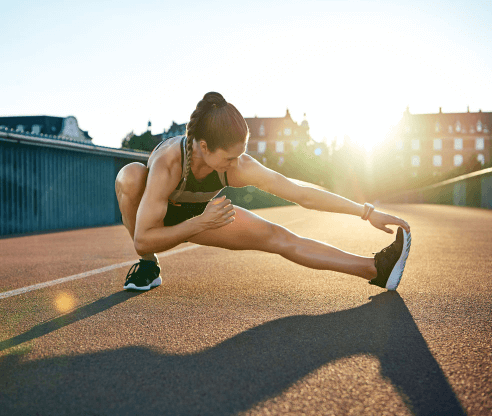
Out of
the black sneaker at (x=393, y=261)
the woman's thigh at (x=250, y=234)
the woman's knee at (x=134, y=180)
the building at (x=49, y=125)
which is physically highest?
the building at (x=49, y=125)

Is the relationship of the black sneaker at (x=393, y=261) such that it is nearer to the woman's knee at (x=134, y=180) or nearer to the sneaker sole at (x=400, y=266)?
the sneaker sole at (x=400, y=266)

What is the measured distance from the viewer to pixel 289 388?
175 centimetres

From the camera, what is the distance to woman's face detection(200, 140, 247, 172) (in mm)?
2945

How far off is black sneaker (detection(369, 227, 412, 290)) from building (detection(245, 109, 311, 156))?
83766 mm

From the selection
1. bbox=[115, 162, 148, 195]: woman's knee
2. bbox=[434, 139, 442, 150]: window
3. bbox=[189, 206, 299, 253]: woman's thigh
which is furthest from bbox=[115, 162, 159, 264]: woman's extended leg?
bbox=[434, 139, 442, 150]: window

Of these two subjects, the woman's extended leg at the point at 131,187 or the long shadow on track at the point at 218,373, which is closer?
the long shadow on track at the point at 218,373

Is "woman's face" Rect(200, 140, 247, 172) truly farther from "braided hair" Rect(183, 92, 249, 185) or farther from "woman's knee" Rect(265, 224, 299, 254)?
"woman's knee" Rect(265, 224, 299, 254)

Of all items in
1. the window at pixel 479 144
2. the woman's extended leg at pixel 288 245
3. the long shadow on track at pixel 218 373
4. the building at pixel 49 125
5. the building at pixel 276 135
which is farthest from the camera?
the building at pixel 276 135

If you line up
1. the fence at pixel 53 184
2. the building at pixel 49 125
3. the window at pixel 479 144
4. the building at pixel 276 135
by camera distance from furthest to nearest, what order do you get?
the building at pixel 276 135, the window at pixel 479 144, the building at pixel 49 125, the fence at pixel 53 184

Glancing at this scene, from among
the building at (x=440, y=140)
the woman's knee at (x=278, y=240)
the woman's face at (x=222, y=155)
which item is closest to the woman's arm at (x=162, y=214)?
the woman's face at (x=222, y=155)

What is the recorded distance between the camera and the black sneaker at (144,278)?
3643 mm

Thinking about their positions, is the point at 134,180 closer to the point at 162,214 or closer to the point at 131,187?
the point at 131,187

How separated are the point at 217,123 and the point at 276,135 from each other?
8639cm

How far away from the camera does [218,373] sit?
1904mm
